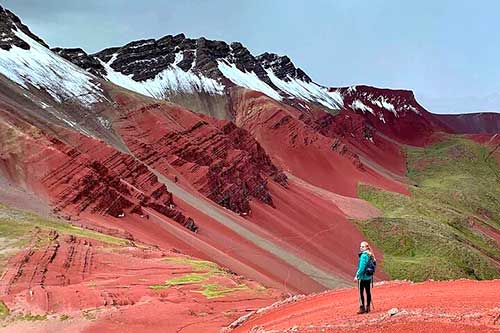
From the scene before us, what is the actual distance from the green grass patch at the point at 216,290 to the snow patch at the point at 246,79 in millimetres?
116643

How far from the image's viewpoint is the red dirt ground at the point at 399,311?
42.5 feet

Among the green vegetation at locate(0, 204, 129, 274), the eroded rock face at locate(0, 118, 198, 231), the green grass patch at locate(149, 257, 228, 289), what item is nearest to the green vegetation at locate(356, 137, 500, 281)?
the eroded rock face at locate(0, 118, 198, 231)

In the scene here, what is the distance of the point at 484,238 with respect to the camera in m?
86.1

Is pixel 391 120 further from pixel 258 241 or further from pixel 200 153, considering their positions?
pixel 258 241

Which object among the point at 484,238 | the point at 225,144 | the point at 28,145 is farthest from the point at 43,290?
the point at 484,238

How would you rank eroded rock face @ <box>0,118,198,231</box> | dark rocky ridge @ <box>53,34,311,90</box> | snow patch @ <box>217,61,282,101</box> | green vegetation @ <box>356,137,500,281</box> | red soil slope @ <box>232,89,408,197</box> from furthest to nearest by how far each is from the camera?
1. snow patch @ <box>217,61,282,101</box>
2. dark rocky ridge @ <box>53,34,311,90</box>
3. red soil slope @ <box>232,89,408,197</box>
4. green vegetation @ <box>356,137,500,281</box>
5. eroded rock face @ <box>0,118,198,231</box>

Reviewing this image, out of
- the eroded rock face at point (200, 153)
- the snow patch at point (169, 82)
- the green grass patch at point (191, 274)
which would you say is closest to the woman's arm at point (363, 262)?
the green grass patch at point (191, 274)

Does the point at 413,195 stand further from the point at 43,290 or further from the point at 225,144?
the point at 43,290

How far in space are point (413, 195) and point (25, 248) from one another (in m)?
90.7

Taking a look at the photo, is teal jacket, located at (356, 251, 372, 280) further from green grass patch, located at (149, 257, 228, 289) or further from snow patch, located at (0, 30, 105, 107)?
snow patch, located at (0, 30, 105, 107)

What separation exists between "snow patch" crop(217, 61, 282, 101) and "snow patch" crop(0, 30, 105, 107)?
6189 centimetres

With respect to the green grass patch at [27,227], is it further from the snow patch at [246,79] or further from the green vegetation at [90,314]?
the snow patch at [246,79]

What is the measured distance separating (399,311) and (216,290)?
37.8ft

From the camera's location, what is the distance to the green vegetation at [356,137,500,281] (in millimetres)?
67806
